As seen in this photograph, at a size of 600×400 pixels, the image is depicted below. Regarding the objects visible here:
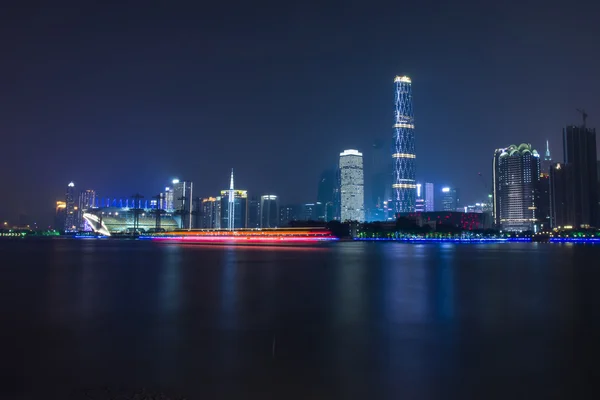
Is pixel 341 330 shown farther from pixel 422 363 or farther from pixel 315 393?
pixel 315 393

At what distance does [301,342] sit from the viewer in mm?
14070

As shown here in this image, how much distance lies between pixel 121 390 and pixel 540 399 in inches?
318

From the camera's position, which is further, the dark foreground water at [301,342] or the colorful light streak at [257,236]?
the colorful light streak at [257,236]

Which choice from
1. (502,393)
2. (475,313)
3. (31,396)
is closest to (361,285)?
(475,313)

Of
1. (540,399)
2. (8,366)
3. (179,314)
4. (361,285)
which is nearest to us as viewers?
(540,399)

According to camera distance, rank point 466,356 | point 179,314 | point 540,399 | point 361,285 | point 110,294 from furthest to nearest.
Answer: point 361,285 → point 110,294 → point 179,314 → point 466,356 → point 540,399

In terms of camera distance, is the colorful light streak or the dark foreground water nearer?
the dark foreground water

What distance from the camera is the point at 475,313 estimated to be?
19531 millimetres

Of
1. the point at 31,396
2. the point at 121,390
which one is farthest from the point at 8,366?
the point at 121,390

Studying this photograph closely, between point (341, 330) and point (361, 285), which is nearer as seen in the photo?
point (341, 330)

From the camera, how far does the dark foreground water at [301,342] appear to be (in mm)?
9977

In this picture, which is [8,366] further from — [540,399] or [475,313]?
[475,313]

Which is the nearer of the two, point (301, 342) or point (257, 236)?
point (301, 342)

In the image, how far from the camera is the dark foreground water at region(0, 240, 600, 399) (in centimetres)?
998
